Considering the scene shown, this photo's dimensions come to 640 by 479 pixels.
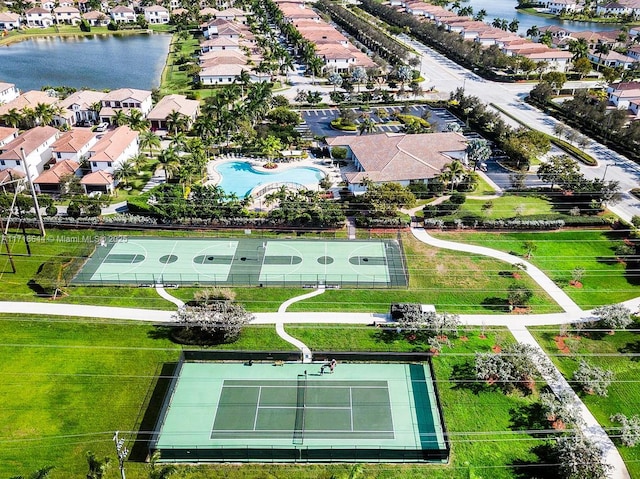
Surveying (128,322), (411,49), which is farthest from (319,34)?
(128,322)

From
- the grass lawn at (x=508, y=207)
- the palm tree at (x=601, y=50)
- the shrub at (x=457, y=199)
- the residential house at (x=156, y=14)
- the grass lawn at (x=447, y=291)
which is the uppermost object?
the residential house at (x=156, y=14)

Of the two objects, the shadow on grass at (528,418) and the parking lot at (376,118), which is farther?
the parking lot at (376,118)

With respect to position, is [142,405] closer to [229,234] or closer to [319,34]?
[229,234]

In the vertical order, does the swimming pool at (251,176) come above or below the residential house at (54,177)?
below

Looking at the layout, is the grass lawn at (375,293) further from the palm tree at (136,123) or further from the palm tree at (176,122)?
the palm tree at (176,122)

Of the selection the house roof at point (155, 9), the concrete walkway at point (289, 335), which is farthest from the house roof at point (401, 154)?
the house roof at point (155, 9)

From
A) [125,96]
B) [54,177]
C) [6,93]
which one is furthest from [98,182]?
[6,93]

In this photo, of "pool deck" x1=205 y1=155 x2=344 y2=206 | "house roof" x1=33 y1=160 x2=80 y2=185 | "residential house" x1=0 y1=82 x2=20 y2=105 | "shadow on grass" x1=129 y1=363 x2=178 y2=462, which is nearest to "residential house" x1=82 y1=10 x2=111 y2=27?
"residential house" x1=0 y1=82 x2=20 y2=105
